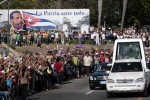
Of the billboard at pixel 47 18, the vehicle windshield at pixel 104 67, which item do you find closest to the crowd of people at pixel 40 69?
the vehicle windshield at pixel 104 67

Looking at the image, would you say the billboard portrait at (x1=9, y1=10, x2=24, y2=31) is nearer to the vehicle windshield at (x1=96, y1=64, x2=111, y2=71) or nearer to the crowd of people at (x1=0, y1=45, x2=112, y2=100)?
the crowd of people at (x1=0, y1=45, x2=112, y2=100)

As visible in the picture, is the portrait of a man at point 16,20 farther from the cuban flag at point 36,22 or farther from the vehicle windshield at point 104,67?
the vehicle windshield at point 104,67

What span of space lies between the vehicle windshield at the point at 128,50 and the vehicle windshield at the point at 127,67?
2594mm

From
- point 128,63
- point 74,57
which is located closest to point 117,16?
point 74,57

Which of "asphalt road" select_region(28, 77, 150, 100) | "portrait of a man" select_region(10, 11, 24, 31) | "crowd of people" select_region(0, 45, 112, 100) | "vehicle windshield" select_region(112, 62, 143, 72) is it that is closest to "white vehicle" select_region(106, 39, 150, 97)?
"vehicle windshield" select_region(112, 62, 143, 72)

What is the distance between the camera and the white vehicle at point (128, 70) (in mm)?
24750

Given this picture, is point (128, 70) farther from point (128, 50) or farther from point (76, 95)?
point (128, 50)

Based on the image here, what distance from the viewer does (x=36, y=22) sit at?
59.7m

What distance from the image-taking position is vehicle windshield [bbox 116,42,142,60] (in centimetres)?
2883

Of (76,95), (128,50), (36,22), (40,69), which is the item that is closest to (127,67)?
(76,95)

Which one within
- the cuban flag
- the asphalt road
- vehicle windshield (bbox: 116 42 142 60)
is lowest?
the asphalt road

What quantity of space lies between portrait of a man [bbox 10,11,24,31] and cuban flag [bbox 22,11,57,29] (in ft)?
2.36

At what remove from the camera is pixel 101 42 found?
5716 centimetres

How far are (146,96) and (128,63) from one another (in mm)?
1834
